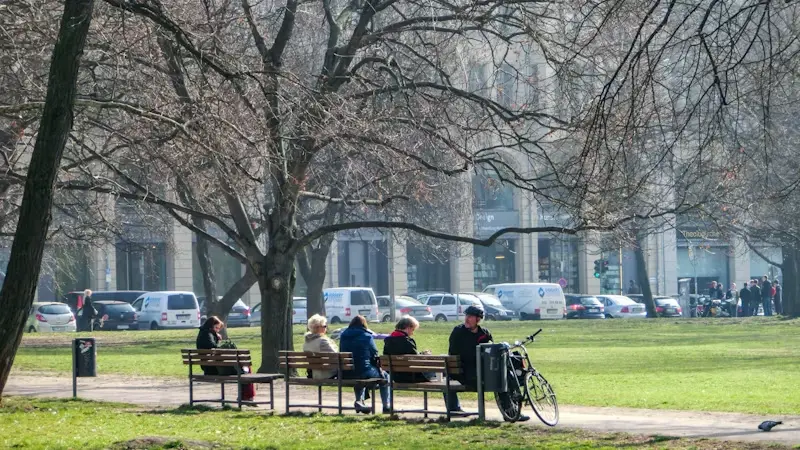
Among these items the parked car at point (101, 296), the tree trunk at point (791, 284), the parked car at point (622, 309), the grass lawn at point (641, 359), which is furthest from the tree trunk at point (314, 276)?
the parked car at point (622, 309)

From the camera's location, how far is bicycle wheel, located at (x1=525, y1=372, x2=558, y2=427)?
48.8ft

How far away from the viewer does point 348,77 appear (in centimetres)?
2203

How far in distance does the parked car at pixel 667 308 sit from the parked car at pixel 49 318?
2847 cm

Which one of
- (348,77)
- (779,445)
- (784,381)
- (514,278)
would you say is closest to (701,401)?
(784,381)

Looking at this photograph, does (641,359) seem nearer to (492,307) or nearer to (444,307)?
(492,307)

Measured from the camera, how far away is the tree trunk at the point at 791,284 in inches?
2121

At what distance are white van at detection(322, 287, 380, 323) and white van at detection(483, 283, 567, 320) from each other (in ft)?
27.1

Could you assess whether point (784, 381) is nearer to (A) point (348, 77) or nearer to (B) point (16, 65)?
(A) point (348, 77)

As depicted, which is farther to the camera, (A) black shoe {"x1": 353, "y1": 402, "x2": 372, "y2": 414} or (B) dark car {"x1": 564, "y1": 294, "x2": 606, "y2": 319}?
(B) dark car {"x1": 564, "y1": 294, "x2": 606, "y2": 319}

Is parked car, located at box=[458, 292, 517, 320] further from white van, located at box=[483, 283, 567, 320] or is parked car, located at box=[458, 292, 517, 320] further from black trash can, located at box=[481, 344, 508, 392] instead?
black trash can, located at box=[481, 344, 508, 392]

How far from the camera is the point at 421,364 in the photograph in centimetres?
1591

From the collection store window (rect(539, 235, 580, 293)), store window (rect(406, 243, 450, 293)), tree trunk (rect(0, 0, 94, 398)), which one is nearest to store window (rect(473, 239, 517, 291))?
store window (rect(539, 235, 580, 293))

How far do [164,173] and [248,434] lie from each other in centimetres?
637

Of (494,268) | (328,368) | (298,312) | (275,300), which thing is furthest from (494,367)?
(494,268)
